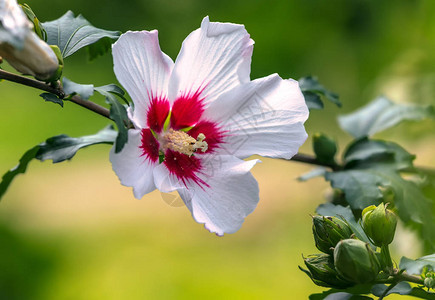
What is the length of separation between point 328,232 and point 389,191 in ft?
0.97

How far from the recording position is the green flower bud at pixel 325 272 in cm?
51

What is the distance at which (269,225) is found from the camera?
2475 millimetres

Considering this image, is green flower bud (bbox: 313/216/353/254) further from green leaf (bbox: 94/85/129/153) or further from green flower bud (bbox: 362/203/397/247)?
green leaf (bbox: 94/85/129/153)

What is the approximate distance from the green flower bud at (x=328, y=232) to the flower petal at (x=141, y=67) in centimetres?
19

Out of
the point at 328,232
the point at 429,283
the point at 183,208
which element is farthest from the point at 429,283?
the point at 183,208

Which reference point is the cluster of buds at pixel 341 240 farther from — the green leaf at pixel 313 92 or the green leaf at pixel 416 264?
the green leaf at pixel 313 92

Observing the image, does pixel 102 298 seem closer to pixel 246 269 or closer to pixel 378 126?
pixel 246 269

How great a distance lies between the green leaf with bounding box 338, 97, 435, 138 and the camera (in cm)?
93

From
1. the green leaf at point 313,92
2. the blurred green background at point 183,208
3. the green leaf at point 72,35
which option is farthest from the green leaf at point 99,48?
the blurred green background at point 183,208

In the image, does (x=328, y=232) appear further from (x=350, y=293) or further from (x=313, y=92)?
(x=313, y=92)

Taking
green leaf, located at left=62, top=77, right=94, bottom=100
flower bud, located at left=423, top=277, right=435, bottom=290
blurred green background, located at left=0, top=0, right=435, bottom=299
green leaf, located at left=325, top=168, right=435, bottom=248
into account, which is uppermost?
green leaf, located at left=62, top=77, right=94, bottom=100

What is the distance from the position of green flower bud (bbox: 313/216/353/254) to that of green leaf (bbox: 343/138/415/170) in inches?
11.2

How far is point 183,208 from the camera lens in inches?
103

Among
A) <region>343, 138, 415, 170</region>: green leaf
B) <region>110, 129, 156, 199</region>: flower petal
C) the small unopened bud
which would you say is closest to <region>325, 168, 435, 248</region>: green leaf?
<region>343, 138, 415, 170</region>: green leaf
